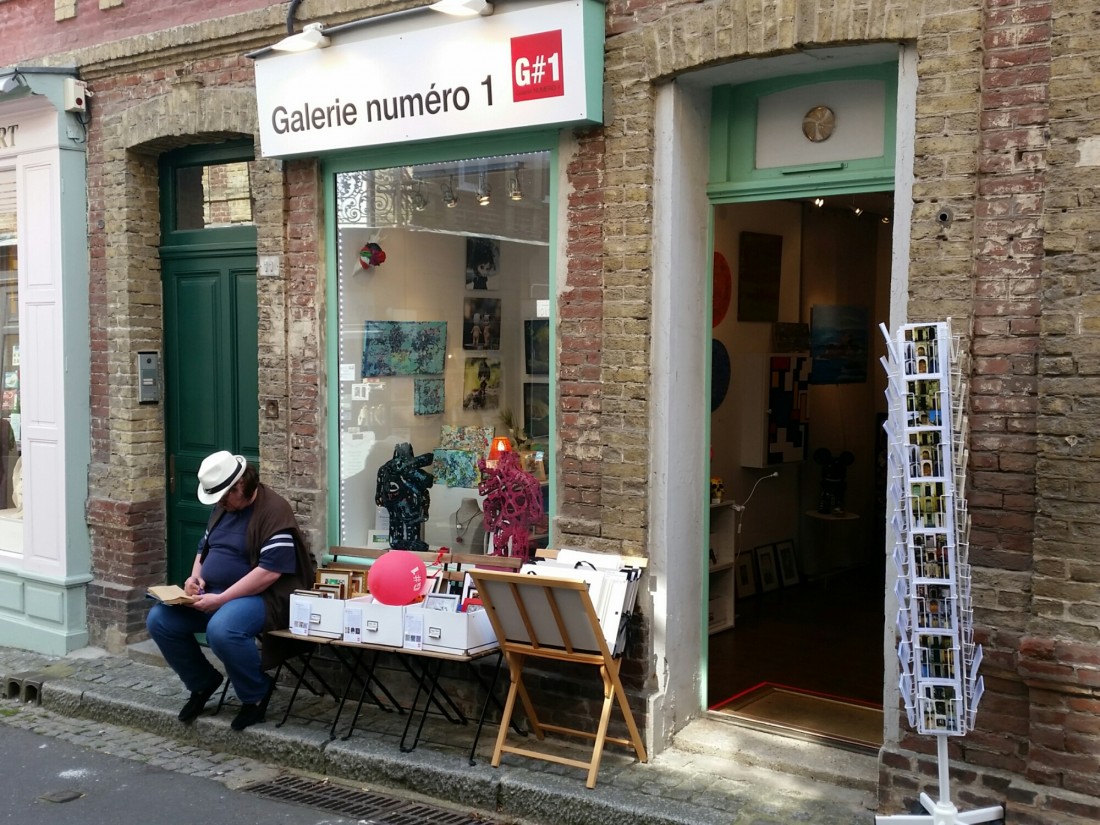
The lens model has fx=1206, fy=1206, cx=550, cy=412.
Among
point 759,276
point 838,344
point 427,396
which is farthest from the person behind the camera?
point 838,344

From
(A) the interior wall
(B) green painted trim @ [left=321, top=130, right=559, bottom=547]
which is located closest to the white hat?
(B) green painted trim @ [left=321, top=130, right=559, bottom=547]

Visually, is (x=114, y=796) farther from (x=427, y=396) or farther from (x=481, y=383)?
(x=481, y=383)

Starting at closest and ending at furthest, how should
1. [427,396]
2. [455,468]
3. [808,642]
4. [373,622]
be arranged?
[373,622] < [455,468] < [427,396] < [808,642]

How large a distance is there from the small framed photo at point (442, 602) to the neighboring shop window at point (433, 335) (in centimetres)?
92

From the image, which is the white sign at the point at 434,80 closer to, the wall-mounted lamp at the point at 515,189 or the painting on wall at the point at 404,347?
Result: the wall-mounted lamp at the point at 515,189

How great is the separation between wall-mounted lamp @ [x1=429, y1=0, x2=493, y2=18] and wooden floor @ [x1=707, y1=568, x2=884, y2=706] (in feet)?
12.8

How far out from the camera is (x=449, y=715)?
6.66m

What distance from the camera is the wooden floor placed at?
7.17m

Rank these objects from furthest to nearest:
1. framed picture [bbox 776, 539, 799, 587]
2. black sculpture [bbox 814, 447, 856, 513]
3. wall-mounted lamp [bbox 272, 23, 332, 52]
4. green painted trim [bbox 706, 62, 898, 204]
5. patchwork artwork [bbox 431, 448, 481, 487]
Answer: black sculpture [bbox 814, 447, 856, 513] → framed picture [bbox 776, 539, 799, 587] → patchwork artwork [bbox 431, 448, 481, 487] → wall-mounted lamp [bbox 272, 23, 332, 52] → green painted trim [bbox 706, 62, 898, 204]

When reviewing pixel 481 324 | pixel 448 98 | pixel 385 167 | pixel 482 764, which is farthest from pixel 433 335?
pixel 482 764

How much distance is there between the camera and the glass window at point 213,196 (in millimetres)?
8211

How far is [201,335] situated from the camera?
8.48 m

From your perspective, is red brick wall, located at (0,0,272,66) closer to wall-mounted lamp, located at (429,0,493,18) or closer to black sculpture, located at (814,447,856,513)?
wall-mounted lamp, located at (429,0,493,18)

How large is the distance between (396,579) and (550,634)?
89 cm
